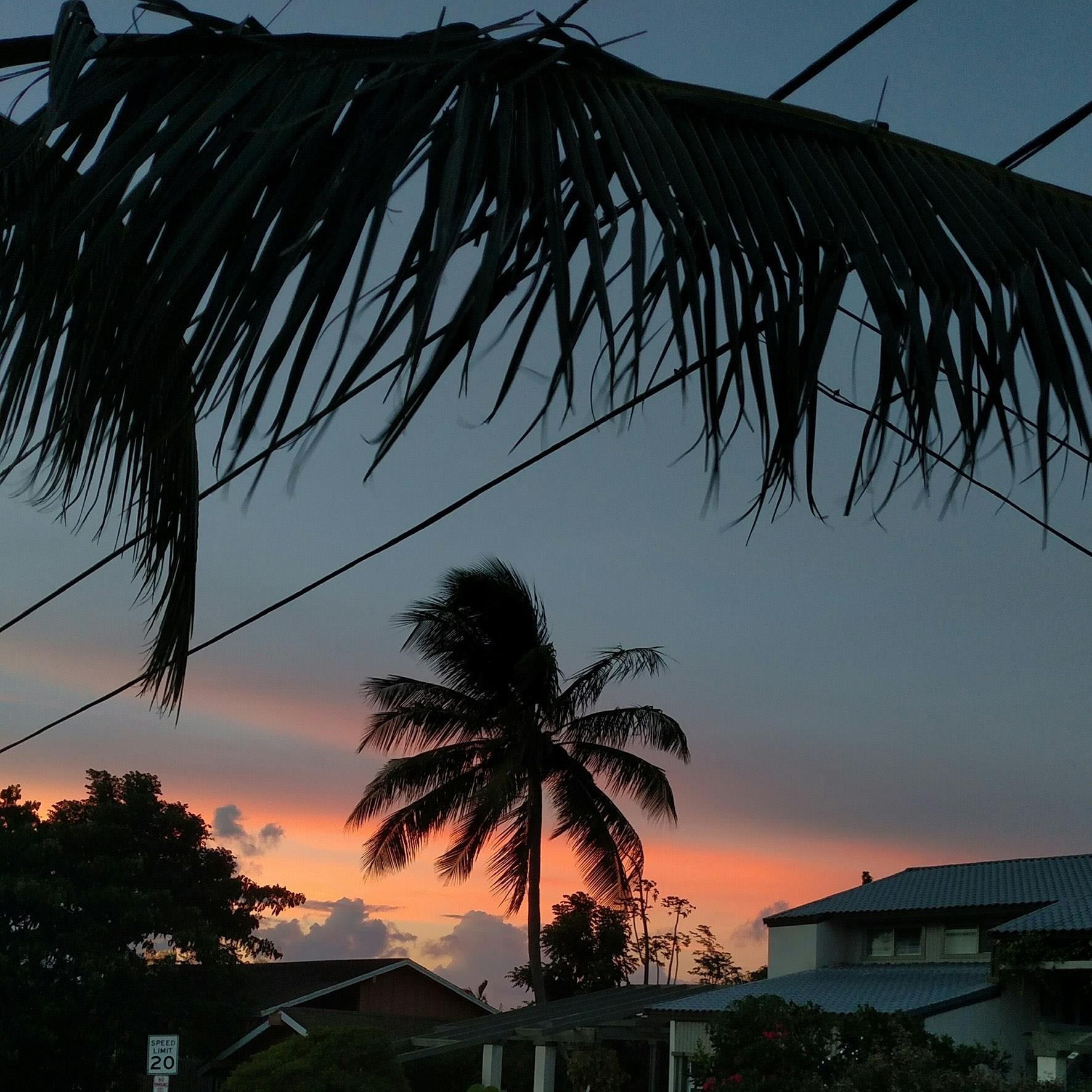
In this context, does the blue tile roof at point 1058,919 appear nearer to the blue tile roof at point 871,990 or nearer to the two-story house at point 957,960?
the two-story house at point 957,960

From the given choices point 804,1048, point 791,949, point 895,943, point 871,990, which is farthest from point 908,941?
point 804,1048

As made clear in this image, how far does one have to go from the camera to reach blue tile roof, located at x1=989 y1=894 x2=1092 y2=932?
2106 cm

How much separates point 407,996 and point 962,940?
15636 millimetres

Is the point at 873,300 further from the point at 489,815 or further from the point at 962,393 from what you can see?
the point at 489,815

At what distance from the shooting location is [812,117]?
138cm

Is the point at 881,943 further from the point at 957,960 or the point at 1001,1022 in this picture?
the point at 1001,1022

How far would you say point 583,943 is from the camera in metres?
34.5

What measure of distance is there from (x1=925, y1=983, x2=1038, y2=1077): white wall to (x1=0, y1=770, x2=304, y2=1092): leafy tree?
63.5 ft

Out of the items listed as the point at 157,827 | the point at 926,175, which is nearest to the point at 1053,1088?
the point at 926,175

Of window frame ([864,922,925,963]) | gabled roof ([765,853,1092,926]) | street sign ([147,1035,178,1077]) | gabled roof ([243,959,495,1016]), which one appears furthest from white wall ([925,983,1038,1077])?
gabled roof ([243,959,495,1016])

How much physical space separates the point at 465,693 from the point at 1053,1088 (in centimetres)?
1799

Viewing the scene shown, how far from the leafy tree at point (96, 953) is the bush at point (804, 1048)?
63.3 feet

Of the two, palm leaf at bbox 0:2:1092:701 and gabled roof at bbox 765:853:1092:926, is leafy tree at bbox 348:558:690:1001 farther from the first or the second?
palm leaf at bbox 0:2:1092:701

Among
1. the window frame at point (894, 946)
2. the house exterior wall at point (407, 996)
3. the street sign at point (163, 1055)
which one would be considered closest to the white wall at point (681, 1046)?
the window frame at point (894, 946)
